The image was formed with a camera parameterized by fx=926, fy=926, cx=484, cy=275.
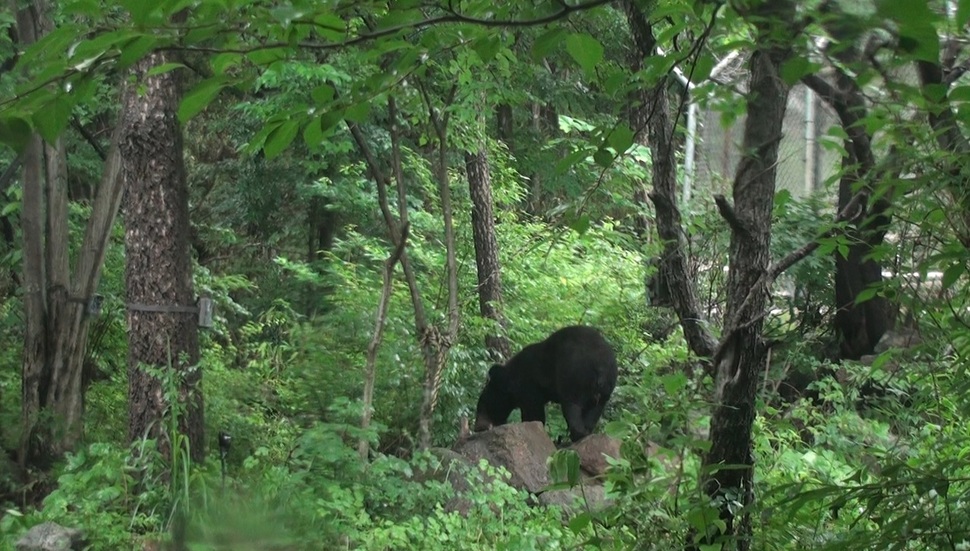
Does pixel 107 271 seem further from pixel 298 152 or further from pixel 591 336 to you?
pixel 591 336

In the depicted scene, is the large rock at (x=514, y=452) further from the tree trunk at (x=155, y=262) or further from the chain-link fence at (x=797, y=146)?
the chain-link fence at (x=797, y=146)

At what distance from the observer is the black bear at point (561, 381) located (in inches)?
356

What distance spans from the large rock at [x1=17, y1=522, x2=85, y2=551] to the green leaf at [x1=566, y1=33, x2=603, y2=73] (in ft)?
14.1

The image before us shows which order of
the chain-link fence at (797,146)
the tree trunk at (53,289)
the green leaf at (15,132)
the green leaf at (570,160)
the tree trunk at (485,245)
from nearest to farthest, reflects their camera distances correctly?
1. the green leaf at (15,132)
2. the green leaf at (570,160)
3. the chain-link fence at (797,146)
4. the tree trunk at (53,289)
5. the tree trunk at (485,245)

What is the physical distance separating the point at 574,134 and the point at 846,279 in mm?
4417

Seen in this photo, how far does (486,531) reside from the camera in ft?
17.9

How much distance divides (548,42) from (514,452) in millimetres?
5971

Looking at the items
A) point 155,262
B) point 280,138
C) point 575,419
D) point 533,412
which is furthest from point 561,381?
point 280,138

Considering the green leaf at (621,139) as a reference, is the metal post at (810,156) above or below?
above

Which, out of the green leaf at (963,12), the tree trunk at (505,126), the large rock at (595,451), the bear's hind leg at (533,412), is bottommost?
the large rock at (595,451)

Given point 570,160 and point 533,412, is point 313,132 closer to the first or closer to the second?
point 570,160

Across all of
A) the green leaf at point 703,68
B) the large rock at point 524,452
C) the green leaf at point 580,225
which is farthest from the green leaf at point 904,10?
the large rock at point 524,452

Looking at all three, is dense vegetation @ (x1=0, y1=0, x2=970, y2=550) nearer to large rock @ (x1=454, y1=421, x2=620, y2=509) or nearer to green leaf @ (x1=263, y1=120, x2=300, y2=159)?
green leaf @ (x1=263, y1=120, x2=300, y2=159)

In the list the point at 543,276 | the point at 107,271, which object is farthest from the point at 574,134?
the point at 107,271
